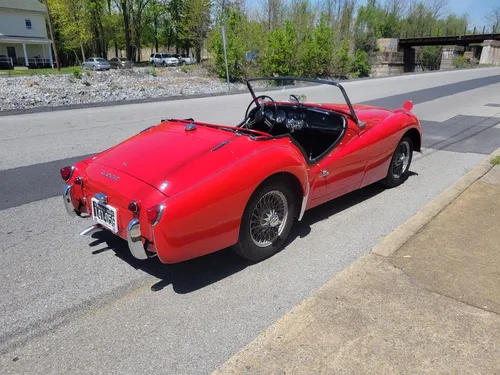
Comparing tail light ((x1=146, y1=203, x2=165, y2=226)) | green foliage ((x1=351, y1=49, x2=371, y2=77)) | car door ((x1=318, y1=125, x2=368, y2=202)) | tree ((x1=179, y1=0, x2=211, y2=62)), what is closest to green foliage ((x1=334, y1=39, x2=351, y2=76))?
green foliage ((x1=351, y1=49, x2=371, y2=77))

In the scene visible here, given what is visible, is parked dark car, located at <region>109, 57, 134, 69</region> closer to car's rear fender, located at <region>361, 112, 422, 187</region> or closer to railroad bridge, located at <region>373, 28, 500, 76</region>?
railroad bridge, located at <region>373, 28, 500, 76</region>

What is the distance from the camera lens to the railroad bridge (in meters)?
55.6

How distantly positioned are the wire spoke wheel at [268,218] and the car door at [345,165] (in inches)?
23.6

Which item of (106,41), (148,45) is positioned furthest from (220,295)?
(148,45)

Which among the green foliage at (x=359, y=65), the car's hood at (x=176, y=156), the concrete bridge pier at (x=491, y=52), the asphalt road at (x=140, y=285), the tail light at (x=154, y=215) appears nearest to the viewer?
the asphalt road at (x=140, y=285)

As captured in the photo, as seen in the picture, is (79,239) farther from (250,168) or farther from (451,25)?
(451,25)

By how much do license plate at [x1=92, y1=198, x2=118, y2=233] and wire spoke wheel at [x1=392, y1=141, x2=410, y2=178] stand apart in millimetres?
3558

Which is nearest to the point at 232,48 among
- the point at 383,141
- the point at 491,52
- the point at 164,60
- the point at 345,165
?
the point at 383,141

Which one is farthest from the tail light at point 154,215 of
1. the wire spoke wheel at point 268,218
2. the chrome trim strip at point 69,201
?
the chrome trim strip at point 69,201

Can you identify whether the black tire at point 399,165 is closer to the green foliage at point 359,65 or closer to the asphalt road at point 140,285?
the asphalt road at point 140,285

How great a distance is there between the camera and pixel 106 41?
64062mm

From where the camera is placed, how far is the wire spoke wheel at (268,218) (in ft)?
11.2

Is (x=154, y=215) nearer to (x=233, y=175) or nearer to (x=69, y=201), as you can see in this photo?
(x=233, y=175)

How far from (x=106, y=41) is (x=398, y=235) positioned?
68.6 meters
